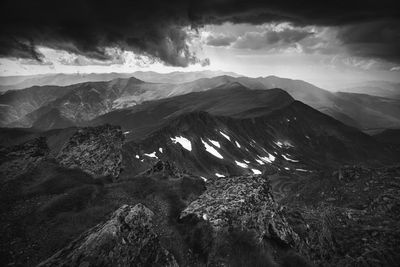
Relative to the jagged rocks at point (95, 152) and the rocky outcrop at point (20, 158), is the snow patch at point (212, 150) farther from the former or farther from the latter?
the rocky outcrop at point (20, 158)

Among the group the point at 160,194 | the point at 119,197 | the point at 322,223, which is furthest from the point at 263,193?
the point at 119,197

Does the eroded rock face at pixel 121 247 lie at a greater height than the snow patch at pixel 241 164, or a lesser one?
greater

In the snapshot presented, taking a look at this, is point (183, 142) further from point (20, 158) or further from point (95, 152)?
point (20, 158)

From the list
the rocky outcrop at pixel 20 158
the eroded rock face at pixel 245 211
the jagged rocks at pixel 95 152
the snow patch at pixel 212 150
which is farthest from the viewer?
the snow patch at pixel 212 150

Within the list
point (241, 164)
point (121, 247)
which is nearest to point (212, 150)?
point (241, 164)

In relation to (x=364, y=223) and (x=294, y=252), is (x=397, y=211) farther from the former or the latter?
(x=294, y=252)

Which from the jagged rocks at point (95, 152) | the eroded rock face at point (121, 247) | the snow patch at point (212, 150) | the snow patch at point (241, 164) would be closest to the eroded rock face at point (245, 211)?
the eroded rock face at point (121, 247)
